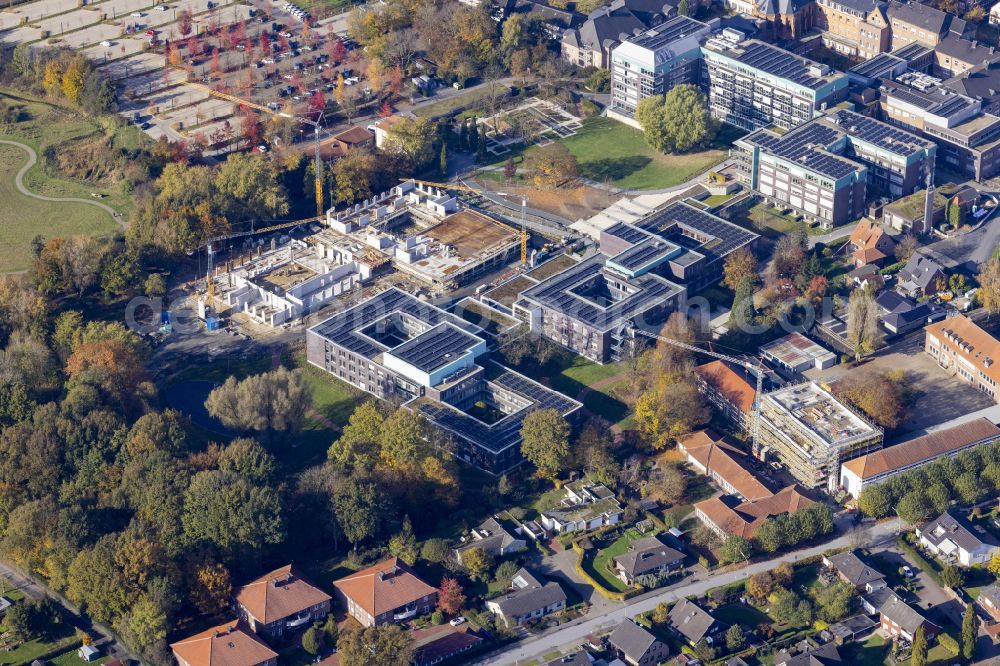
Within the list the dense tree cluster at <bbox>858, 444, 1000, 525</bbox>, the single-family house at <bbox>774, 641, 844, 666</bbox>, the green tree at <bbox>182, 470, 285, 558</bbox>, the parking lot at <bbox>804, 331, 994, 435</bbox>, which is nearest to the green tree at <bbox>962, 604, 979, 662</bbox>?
the single-family house at <bbox>774, 641, 844, 666</bbox>

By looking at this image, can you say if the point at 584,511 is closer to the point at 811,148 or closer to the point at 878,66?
the point at 811,148

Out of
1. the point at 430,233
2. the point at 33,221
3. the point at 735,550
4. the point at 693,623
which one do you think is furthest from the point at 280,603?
the point at 33,221

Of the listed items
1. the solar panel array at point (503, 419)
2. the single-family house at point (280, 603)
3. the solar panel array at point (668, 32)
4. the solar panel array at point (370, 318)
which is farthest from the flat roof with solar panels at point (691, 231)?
the single-family house at point (280, 603)

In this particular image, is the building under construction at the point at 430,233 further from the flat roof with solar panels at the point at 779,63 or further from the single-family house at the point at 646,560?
the single-family house at the point at 646,560

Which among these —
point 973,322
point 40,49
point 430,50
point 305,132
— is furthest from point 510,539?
point 40,49

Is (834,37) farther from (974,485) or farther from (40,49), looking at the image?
(40,49)
